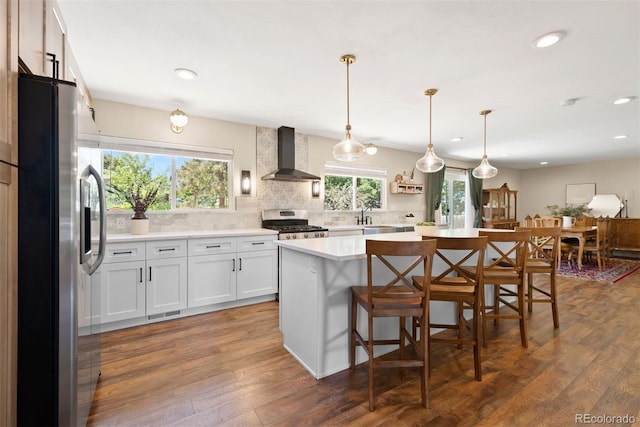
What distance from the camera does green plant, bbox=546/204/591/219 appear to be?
699 centimetres


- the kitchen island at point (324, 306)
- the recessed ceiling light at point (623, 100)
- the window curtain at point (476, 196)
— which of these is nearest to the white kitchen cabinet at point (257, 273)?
the kitchen island at point (324, 306)

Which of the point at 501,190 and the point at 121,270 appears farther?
the point at 501,190

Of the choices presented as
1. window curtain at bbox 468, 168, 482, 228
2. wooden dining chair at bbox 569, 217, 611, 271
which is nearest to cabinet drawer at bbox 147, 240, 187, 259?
window curtain at bbox 468, 168, 482, 228

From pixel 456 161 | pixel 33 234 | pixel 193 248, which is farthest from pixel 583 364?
pixel 456 161

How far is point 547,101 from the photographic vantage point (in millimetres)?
3381

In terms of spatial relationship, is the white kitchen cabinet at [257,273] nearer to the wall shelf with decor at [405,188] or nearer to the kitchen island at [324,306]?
the kitchen island at [324,306]

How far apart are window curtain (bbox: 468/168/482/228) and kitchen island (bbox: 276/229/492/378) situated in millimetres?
6050

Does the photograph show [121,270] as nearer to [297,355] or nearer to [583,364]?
[297,355]

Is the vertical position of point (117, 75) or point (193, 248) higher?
point (117, 75)

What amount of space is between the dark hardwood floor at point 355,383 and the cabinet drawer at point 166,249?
29.3 inches

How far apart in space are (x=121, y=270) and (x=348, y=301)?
2.27m

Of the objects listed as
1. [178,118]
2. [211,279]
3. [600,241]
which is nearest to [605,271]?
[600,241]

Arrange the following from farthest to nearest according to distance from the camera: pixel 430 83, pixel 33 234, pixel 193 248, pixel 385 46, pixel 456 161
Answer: pixel 456 161 < pixel 193 248 < pixel 430 83 < pixel 385 46 < pixel 33 234

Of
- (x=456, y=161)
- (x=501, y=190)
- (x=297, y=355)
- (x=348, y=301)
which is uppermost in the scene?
(x=456, y=161)
